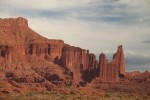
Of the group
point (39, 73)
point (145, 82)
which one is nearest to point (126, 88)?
point (145, 82)

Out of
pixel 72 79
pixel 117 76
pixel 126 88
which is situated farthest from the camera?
pixel 117 76

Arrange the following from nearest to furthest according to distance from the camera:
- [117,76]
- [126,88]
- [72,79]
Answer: [126,88] < [72,79] < [117,76]

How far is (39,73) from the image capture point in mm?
120250

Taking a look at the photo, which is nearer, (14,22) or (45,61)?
(45,61)

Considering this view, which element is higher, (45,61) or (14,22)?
(14,22)

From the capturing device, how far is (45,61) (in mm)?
131000

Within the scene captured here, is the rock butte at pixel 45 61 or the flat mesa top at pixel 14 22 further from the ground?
the flat mesa top at pixel 14 22

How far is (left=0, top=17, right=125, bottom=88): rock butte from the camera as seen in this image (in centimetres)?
11662

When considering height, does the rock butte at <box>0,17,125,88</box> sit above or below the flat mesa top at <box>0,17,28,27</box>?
below

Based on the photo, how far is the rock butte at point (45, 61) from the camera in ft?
383

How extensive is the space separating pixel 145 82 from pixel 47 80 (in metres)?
22.9

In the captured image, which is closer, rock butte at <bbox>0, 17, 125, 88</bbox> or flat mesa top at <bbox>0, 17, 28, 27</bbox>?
rock butte at <bbox>0, 17, 125, 88</bbox>

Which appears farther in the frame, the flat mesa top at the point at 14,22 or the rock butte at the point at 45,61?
the flat mesa top at the point at 14,22

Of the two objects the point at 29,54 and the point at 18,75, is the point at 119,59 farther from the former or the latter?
the point at 18,75
